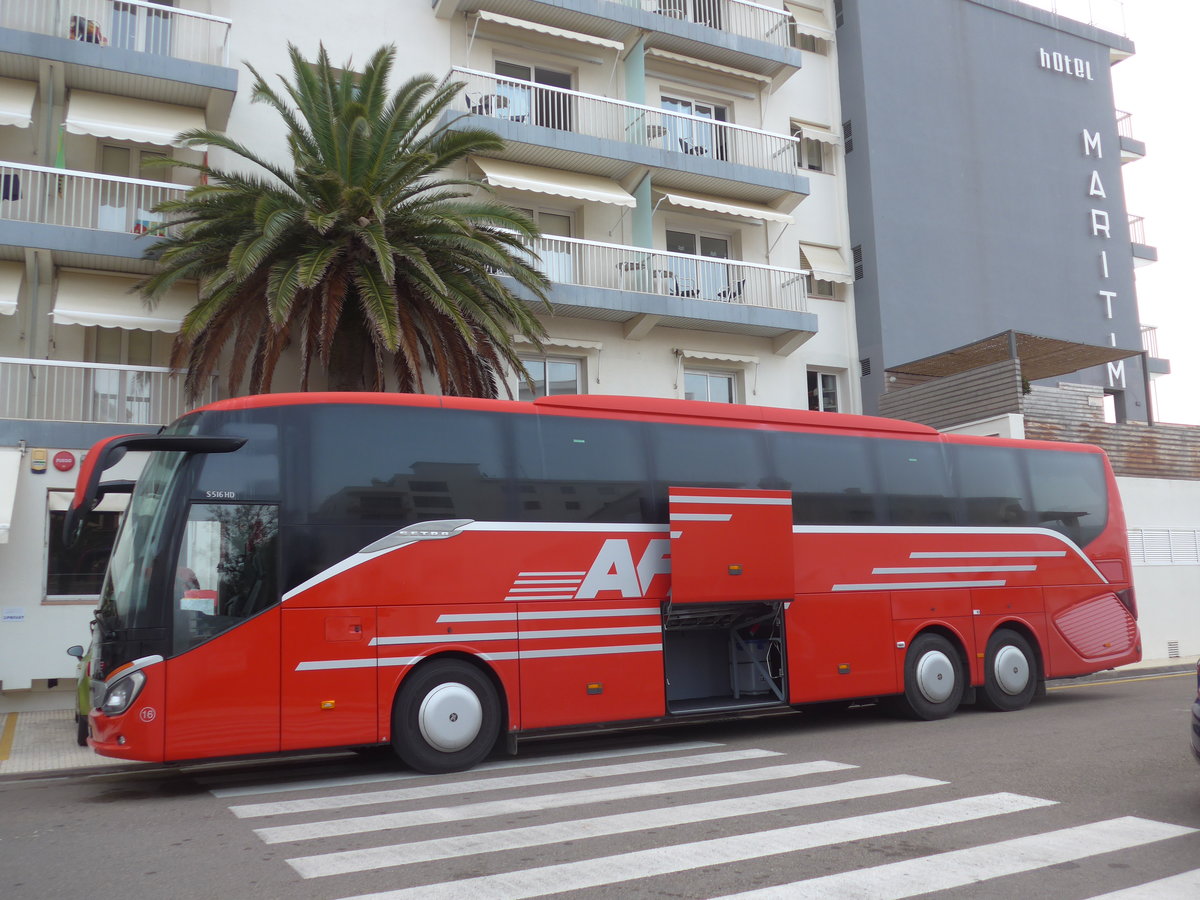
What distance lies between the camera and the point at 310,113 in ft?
54.1

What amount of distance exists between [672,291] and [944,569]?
1006cm

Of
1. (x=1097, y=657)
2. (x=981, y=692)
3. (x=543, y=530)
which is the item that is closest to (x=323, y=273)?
(x=543, y=530)

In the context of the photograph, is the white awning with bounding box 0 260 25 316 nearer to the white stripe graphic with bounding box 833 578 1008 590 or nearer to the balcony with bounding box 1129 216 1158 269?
the white stripe graphic with bounding box 833 578 1008 590

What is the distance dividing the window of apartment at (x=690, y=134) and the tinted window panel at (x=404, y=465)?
46.6 ft

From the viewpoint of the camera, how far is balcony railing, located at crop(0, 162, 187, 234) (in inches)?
674

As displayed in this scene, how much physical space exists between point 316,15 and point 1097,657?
18.1 m

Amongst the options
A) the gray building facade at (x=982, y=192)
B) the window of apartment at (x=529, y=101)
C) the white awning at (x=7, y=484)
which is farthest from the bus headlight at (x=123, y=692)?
the gray building facade at (x=982, y=192)

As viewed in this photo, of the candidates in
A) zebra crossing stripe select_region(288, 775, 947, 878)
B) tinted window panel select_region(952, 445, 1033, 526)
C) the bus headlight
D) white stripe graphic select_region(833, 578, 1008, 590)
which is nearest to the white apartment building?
the bus headlight

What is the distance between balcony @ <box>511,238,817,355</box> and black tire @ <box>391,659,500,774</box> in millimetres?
11074

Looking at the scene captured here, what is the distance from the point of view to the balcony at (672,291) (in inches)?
815

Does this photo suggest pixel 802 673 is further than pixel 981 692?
No

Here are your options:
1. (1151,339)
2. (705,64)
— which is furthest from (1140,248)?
(705,64)

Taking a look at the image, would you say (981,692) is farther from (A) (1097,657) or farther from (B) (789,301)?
(B) (789,301)

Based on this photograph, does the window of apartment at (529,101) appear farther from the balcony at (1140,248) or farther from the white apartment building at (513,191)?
the balcony at (1140,248)
